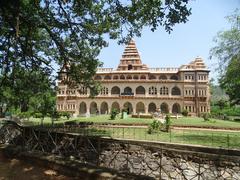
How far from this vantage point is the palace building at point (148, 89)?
182 feet

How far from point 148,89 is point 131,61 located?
7092mm

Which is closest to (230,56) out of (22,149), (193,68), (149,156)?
(149,156)

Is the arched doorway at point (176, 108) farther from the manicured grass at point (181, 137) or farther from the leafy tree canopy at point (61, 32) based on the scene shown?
the leafy tree canopy at point (61, 32)

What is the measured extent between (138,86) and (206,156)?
2027 inches

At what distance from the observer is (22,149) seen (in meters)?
8.53

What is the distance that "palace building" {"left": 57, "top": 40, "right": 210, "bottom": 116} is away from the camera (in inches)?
2183

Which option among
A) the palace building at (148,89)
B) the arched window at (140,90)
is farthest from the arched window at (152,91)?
the arched window at (140,90)

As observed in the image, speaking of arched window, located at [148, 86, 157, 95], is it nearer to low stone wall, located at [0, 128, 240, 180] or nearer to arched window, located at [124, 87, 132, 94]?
arched window, located at [124, 87, 132, 94]

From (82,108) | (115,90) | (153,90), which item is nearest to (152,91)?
(153,90)

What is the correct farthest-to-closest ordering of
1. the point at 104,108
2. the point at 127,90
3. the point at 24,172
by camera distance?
1. the point at 104,108
2. the point at 127,90
3. the point at 24,172

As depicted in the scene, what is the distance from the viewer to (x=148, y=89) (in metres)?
57.8

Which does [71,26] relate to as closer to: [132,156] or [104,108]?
[132,156]

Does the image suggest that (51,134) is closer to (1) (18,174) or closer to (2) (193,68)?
(1) (18,174)

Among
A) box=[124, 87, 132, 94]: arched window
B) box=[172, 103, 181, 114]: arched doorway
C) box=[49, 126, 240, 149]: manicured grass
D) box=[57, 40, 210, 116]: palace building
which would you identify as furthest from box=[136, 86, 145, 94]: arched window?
box=[49, 126, 240, 149]: manicured grass
